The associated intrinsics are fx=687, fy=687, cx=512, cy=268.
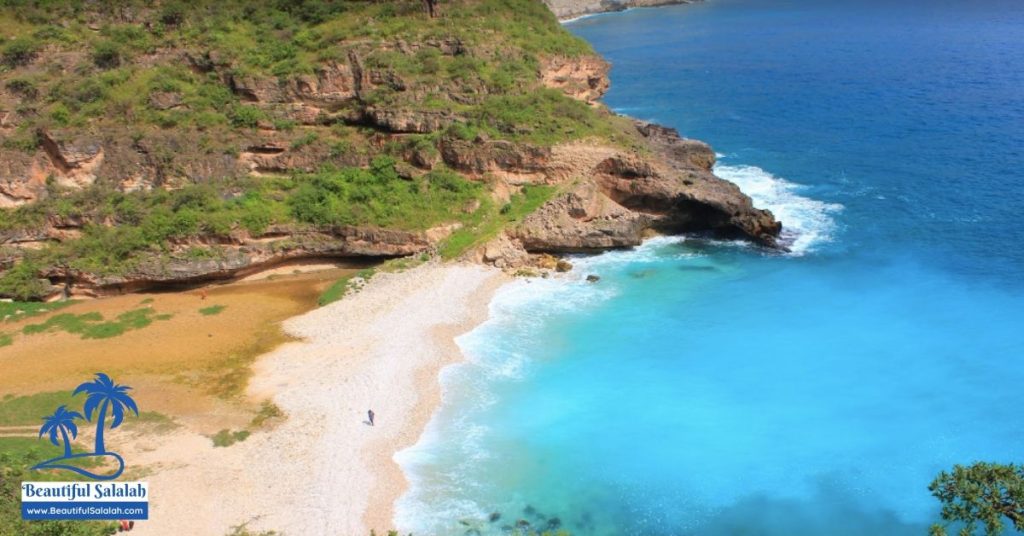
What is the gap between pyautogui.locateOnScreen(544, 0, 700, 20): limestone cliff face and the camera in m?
160

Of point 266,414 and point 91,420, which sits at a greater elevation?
point 91,420

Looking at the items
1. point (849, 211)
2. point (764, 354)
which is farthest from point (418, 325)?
point (849, 211)

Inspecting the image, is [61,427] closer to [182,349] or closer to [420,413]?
[182,349]

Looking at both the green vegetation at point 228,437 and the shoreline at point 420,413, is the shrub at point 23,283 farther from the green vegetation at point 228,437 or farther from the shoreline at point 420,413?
the shoreline at point 420,413

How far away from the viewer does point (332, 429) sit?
31141 millimetres

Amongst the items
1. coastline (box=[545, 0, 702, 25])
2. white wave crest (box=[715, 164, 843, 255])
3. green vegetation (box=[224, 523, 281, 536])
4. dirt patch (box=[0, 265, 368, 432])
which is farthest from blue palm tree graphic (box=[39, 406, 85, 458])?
coastline (box=[545, 0, 702, 25])

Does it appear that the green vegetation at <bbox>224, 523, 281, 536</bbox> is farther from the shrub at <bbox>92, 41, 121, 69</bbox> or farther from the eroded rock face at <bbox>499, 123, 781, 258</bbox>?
the shrub at <bbox>92, 41, 121, 69</bbox>

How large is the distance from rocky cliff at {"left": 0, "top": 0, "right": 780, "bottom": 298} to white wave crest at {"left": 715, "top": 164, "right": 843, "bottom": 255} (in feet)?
9.07

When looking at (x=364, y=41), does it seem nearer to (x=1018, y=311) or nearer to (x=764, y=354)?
(x=764, y=354)

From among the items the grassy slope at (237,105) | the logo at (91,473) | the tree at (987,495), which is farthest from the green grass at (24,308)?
the tree at (987,495)

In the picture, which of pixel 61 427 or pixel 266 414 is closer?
pixel 61 427

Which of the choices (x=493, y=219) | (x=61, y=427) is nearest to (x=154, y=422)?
(x=61, y=427)

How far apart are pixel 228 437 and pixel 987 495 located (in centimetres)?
2809

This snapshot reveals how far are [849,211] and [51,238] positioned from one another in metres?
54.3
